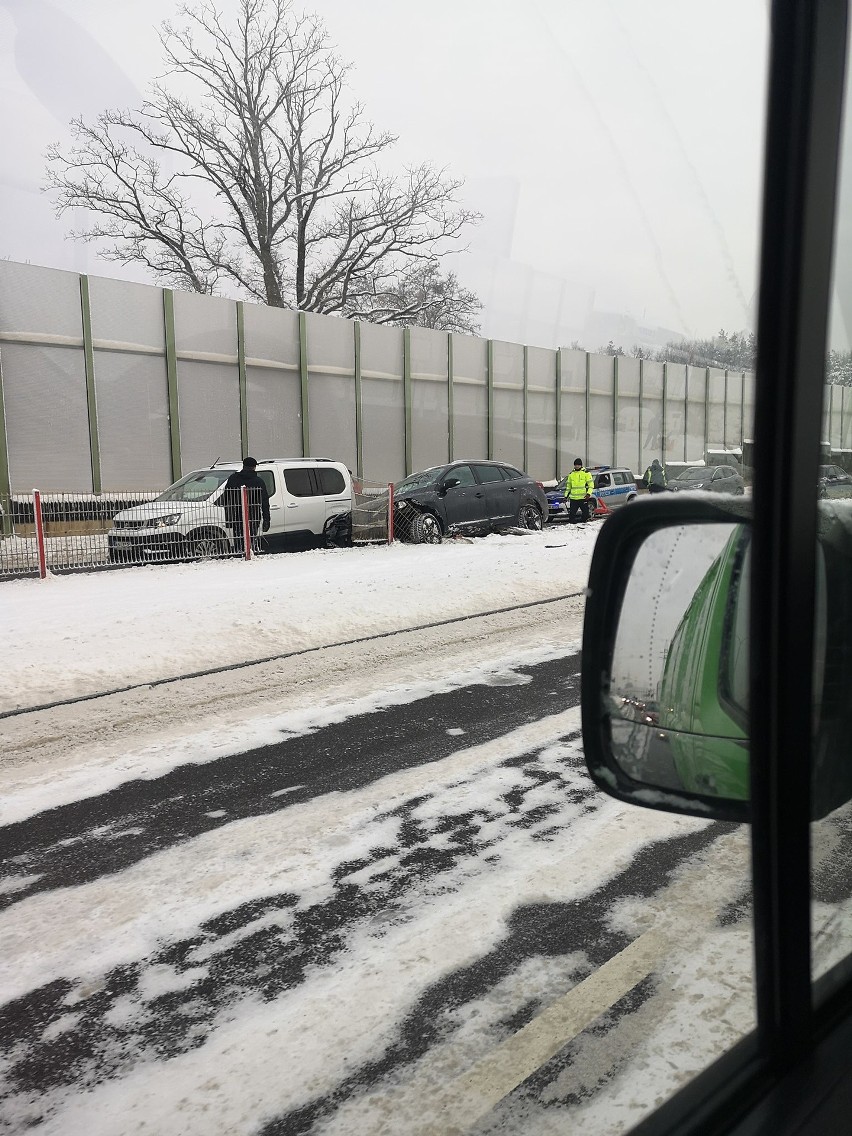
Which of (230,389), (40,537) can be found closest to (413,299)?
(230,389)

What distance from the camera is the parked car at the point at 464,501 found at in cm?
1656

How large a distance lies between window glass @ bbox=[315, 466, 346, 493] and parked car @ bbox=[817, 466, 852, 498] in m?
14.9

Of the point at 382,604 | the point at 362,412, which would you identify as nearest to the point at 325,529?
the point at 382,604

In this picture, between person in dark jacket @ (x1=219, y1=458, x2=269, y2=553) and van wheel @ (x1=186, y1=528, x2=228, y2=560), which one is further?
person in dark jacket @ (x1=219, y1=458, x2=269, y2=553)

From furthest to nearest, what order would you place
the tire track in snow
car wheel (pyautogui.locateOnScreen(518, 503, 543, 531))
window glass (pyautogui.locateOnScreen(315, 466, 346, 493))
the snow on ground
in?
car wheel (pyautogui.locateOnScreen(518, 503, 543, 531)) → window glass (pyautogui.locateOnScreen(315, 466, 346, 493)) → the tire track in snow → the snow on ground

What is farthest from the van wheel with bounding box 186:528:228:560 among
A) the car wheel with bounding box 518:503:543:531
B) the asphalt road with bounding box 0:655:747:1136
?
the asphalt road with bounding box 0:655:747:1136

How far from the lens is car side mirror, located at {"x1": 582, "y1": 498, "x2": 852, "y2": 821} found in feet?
4.32

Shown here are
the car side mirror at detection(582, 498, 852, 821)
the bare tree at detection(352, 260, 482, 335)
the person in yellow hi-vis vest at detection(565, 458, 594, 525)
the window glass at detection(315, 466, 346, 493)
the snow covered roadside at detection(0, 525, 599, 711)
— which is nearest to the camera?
the car side mirror at detection(582, 498, 852, 821)

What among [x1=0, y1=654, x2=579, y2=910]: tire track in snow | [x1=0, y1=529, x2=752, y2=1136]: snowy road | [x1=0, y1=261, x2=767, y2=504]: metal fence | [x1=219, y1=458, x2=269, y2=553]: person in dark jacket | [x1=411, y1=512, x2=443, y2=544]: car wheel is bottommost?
[x1=0, y1=654, x2=579, y2=910]: tire track in snow

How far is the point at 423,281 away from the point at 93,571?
25.4 meters

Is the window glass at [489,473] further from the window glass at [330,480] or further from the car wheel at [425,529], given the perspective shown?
the window glass at [330,480]

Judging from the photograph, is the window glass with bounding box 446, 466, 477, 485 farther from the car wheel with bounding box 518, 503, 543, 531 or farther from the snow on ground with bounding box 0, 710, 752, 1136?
the snow on ground with bounding box 0, 710, 752, 1136

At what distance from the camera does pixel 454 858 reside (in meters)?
3.44

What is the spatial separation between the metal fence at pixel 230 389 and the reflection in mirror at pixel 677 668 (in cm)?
1347
